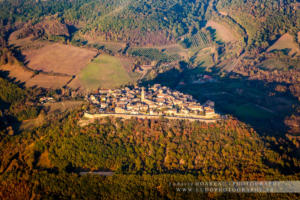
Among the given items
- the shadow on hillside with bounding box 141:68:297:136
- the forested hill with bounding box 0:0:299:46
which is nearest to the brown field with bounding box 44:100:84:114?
the shadow on hillside with bounding box 141:68:297:136

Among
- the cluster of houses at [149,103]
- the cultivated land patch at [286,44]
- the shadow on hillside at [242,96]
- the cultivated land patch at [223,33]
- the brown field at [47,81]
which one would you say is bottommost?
the brown field at [47,81]

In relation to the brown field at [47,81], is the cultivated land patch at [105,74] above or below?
above

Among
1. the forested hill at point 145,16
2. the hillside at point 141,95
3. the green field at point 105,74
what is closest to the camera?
the hillside at point 141,95

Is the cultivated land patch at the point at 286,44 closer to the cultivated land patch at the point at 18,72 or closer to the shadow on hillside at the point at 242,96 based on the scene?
the shadow on hillside at the point at 242,96

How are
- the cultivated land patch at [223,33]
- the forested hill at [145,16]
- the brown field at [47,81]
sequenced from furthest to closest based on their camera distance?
the cultivated land patch at [223,33]
the forested hill at [145,16]
the brown field at [47,81]

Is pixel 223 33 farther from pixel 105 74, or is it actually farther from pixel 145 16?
pixel 105 74

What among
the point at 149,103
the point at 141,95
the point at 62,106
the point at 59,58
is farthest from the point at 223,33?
the point at 62,106

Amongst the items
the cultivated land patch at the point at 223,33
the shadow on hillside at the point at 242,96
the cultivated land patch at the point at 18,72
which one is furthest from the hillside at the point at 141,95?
the cultivated land patch at the point at 223,33

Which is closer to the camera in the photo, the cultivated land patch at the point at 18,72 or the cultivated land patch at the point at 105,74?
the cultivated land patch at the point at 105,74
